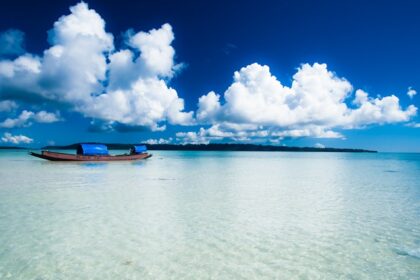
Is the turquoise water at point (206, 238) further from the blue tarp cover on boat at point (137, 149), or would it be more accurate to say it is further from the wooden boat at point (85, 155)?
the blue tarp cover on boat at point (137, 149)

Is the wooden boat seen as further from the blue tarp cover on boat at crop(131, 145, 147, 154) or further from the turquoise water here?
the turquoise water

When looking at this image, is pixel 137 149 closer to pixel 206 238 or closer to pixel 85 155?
pixel 85 155

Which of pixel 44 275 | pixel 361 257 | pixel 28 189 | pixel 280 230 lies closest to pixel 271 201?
pixel 280 230

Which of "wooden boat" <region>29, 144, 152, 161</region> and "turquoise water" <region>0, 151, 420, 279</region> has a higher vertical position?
"wooden boat" <region>29, 144, 152, 161</region>

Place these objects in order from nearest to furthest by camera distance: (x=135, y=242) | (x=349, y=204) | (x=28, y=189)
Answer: (x=135, y=242) < (x=349, y=204) < (x=28, y=189)

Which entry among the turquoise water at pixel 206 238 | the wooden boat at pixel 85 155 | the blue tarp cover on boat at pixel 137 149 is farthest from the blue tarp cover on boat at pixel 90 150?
the turquoise water at pixel 206 238

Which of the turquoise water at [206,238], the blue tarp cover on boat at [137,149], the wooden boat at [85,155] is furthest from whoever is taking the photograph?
the blue tarp cover on boat at [137,149]

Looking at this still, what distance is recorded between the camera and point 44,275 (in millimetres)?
5855

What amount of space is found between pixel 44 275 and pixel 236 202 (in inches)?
373

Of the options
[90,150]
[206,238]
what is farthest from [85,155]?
[206,238]

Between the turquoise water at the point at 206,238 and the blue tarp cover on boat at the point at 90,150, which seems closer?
the turquoise water at the point at 206,238

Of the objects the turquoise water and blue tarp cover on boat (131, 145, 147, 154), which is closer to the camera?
the turquoise water

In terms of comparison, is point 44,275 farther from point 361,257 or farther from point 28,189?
point 28,189

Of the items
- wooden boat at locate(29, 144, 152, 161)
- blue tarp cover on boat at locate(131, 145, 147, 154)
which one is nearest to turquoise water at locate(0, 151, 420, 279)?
wooden boat at locate(29, 144, 152, 161)
